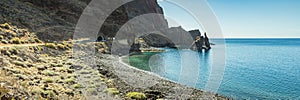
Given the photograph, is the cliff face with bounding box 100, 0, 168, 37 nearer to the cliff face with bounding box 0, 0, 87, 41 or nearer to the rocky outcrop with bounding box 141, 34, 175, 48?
the cliff face with bounding box 0, 0, 87, 41

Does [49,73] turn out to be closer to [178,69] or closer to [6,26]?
[6,26]

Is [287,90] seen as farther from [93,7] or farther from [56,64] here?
[93,7]

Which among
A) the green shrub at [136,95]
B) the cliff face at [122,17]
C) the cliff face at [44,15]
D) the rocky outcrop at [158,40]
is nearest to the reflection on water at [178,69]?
the green shrub at [136,95]

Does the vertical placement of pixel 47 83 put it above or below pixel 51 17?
below

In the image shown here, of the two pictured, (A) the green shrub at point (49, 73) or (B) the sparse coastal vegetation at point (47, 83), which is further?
(A) the green shrub at point (49, 73)

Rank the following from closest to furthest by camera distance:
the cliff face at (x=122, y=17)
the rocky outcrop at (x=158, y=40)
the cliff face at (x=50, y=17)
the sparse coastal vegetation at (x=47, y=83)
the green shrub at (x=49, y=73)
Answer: the sparse coastal vegetation at (x=47, y=83) → the green shrub at (x=49, y=73) → the cliff face at (x=50, y=17) → the cliff face at (x=122, y=17) → the rocky outcrop at (x=158, y=40)

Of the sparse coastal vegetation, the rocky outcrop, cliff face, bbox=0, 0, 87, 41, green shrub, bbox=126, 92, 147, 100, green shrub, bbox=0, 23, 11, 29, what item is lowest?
green shrub, bbox=126, 92, 147, 100

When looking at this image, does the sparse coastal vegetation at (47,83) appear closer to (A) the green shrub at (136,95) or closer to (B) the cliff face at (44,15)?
(A) the green shrub at (136,95)

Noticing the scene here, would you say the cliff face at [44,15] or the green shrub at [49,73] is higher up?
the cliff face at [44,15]

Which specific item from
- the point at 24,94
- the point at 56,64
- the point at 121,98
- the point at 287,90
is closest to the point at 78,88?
the point at 121,98

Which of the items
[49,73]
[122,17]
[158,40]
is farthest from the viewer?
[158,40]

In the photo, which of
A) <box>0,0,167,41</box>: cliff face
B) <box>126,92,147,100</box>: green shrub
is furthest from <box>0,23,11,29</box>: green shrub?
<box>126,92,147,100</box>: green shrub

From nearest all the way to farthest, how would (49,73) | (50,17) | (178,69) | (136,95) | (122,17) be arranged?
(136,95), (49,73), (178,69), (50,17), (122,17)

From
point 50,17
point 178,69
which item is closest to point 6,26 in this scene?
point 50,17
